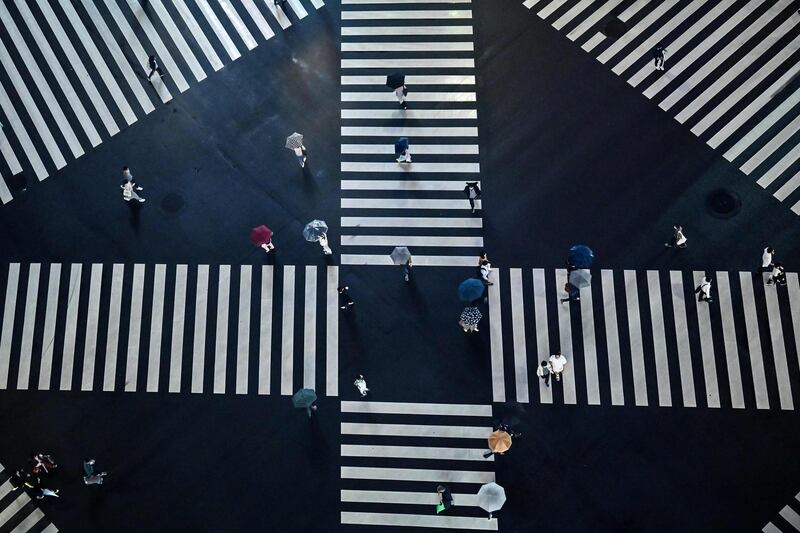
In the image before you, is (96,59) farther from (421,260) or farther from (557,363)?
(557,363)

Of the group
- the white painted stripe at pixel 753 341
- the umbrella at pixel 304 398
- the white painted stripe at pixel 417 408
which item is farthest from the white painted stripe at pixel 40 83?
the white painted stripe at pixel 753 341

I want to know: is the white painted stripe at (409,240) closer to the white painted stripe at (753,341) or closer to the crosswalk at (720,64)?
the crosswalk at (720,64)

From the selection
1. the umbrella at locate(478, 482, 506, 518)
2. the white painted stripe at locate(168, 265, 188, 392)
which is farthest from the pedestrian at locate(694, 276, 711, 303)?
the white painted stripe at locate(168, 265, 188, 392)

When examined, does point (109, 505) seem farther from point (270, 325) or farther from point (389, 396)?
point (389, 396)

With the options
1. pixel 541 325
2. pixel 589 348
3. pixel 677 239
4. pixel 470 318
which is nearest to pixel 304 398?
pixel 470 318

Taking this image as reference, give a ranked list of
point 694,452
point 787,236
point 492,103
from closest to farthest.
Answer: point 694,452 → point 787,236 → point 492,103

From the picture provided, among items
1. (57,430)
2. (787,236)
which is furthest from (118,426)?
(787,236)

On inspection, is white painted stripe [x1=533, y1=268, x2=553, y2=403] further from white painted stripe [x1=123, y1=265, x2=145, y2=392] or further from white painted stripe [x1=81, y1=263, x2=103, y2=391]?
white painted stripe [x1=81, y1=263, x2=103, y2=391]
